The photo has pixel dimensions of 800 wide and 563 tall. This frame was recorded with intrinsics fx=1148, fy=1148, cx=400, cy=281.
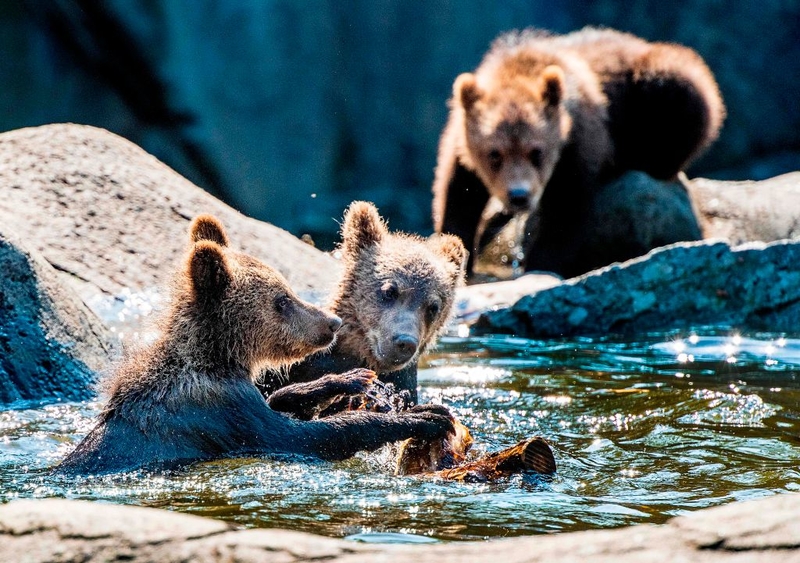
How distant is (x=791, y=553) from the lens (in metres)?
2.43

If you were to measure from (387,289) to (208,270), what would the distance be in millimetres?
1379

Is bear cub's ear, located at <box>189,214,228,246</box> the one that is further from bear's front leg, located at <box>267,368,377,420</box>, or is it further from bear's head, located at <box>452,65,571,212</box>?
bear's head, located at <box>452,65,571,212</box>

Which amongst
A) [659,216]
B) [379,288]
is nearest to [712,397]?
[379,288]

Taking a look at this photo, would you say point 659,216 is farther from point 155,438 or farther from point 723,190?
point 155,438

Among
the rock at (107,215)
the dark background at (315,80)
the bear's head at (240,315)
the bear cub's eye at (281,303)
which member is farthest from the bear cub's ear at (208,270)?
the dark background at (315,80)

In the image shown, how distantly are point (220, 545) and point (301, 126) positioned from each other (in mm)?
13643

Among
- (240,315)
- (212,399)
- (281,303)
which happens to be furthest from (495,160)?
(212,399)

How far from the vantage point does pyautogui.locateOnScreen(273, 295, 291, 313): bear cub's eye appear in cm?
556

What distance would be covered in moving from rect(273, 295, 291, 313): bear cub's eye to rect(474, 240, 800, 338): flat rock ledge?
3917mm

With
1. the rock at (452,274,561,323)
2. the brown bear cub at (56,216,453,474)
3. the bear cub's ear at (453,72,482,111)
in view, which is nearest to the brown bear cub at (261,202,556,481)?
the brown bear cub at (56,216,453,474)

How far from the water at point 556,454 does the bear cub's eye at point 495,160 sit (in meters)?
3.69

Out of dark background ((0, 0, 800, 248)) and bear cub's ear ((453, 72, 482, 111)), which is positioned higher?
dark background ((0, 0, 800, 248))

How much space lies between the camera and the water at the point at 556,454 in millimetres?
4109

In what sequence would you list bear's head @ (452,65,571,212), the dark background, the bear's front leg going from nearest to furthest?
the bear's front leg → bear's head @ (452,65,571,212) → the dark background
